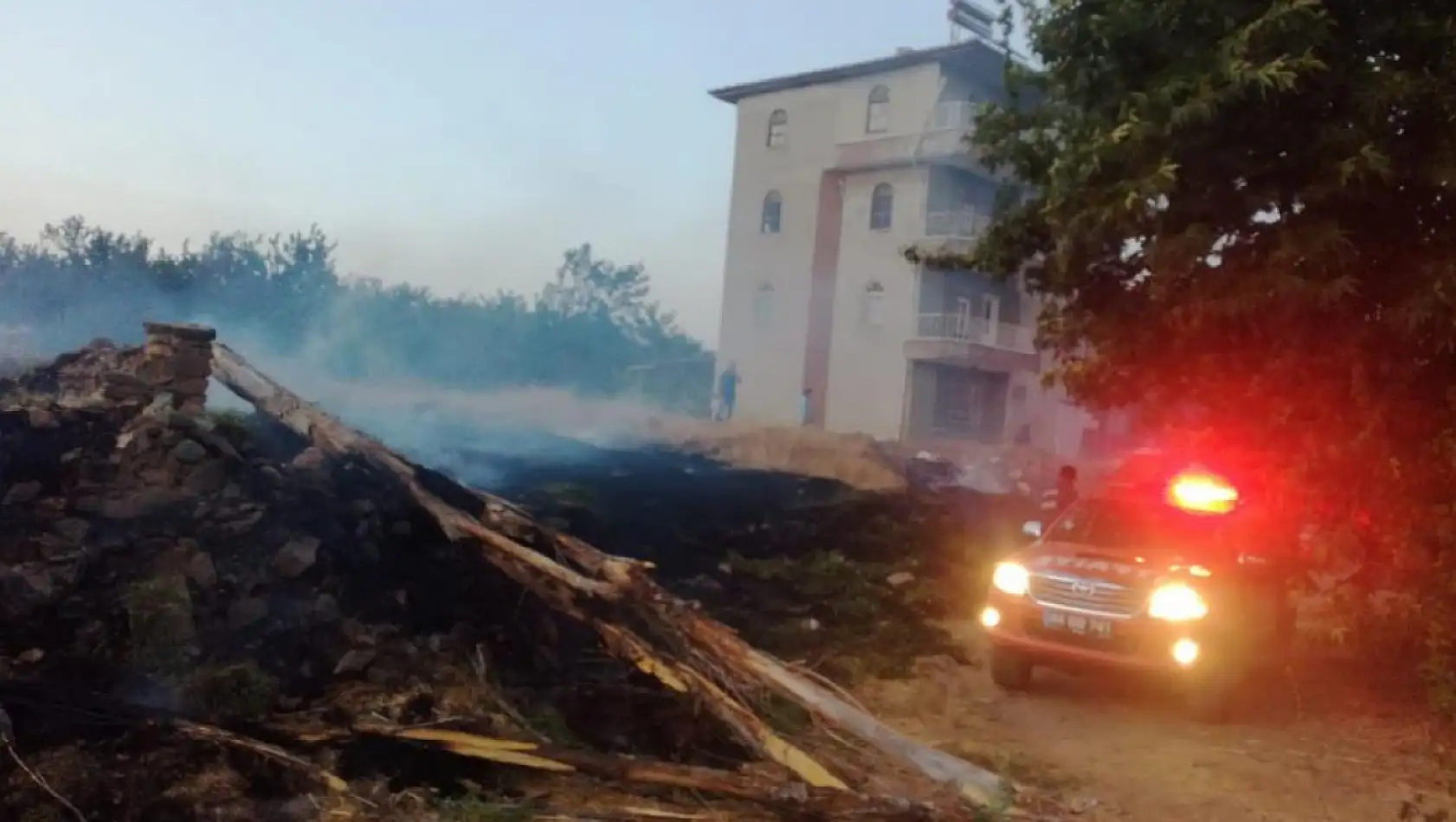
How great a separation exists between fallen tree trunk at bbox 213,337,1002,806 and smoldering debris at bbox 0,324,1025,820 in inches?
0.7

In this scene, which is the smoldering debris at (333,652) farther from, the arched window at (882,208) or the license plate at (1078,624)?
the arched window at (882,208)

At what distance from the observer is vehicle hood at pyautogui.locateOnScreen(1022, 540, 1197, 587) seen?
8.49m


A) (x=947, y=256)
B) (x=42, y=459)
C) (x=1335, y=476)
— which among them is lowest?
(x=42, y=459)

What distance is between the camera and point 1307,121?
31.6 ft

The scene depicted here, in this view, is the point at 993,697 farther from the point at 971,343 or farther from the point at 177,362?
the point at 971,343

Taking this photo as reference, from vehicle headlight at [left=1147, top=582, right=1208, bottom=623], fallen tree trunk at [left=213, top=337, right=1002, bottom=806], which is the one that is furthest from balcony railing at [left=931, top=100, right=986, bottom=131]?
fallen tree trunk at [left=213, top=337, right=1002, bottom=806]

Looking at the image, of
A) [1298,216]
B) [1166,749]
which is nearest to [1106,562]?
[1166,749]

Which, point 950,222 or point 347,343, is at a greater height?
point 950,222

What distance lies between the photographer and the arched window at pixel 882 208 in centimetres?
3169

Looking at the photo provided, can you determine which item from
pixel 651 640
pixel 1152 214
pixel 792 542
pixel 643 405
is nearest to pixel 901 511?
pixel 792 542

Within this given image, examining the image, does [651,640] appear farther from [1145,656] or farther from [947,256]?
[947,256]

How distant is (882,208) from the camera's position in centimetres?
3194

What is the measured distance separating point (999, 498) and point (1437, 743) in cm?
1683

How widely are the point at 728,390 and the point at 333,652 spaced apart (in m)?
26.3
